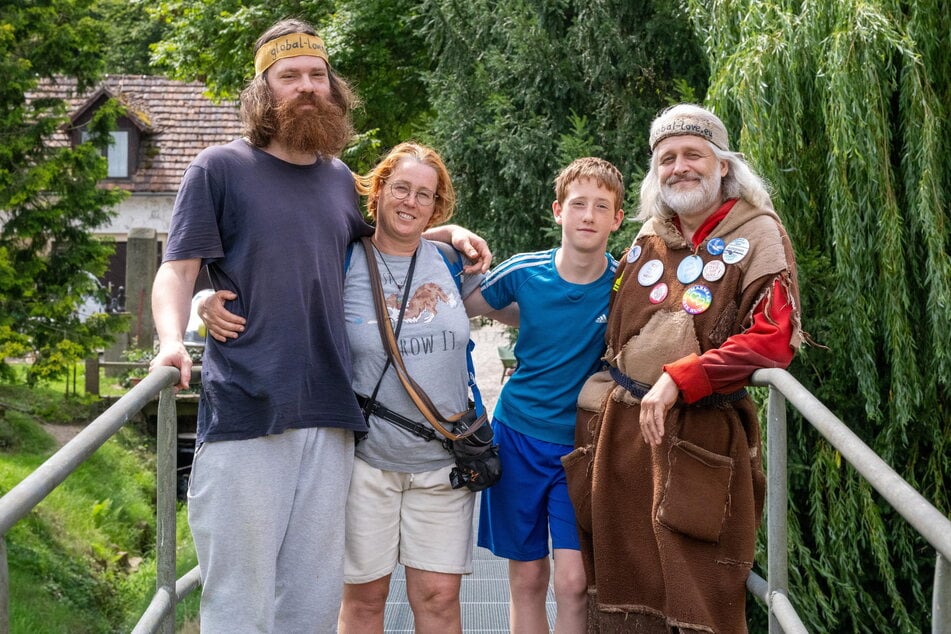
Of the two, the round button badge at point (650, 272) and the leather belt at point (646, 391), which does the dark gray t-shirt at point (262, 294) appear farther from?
the round button badge at point (650, 272)

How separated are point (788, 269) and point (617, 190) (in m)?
0.60

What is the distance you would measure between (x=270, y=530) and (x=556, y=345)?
0.97 meters

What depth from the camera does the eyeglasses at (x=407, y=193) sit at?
3.17 metres

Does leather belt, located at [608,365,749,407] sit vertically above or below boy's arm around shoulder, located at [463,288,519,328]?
below

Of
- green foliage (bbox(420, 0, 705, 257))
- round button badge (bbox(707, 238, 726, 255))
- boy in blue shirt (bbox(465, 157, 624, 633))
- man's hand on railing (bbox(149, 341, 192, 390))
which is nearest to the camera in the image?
man's hand on railing (bbox(149, 341, 192, 390))

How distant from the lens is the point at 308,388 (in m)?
2.84

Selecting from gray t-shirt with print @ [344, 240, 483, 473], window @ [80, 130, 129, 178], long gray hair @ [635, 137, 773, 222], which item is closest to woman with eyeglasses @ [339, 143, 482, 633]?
gray t-shirt with print @ [344, 240, 483, 473]

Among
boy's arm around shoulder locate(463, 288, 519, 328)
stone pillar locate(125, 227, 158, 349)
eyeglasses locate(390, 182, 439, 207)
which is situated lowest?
stone pillar locate(125, 227, 158, 349)

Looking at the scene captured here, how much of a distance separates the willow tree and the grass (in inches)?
125

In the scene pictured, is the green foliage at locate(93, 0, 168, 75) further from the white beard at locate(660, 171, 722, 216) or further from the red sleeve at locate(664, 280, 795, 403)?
the red sleeve at locate(664, 280, 795, 403)

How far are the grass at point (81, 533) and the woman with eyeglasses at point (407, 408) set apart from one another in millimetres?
1875

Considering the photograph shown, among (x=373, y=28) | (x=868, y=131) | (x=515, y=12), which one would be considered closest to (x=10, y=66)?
(x=373, y=28)

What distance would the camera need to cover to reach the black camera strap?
3.07m

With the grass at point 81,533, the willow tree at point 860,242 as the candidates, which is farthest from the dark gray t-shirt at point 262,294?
the willow tree at point 860,242
